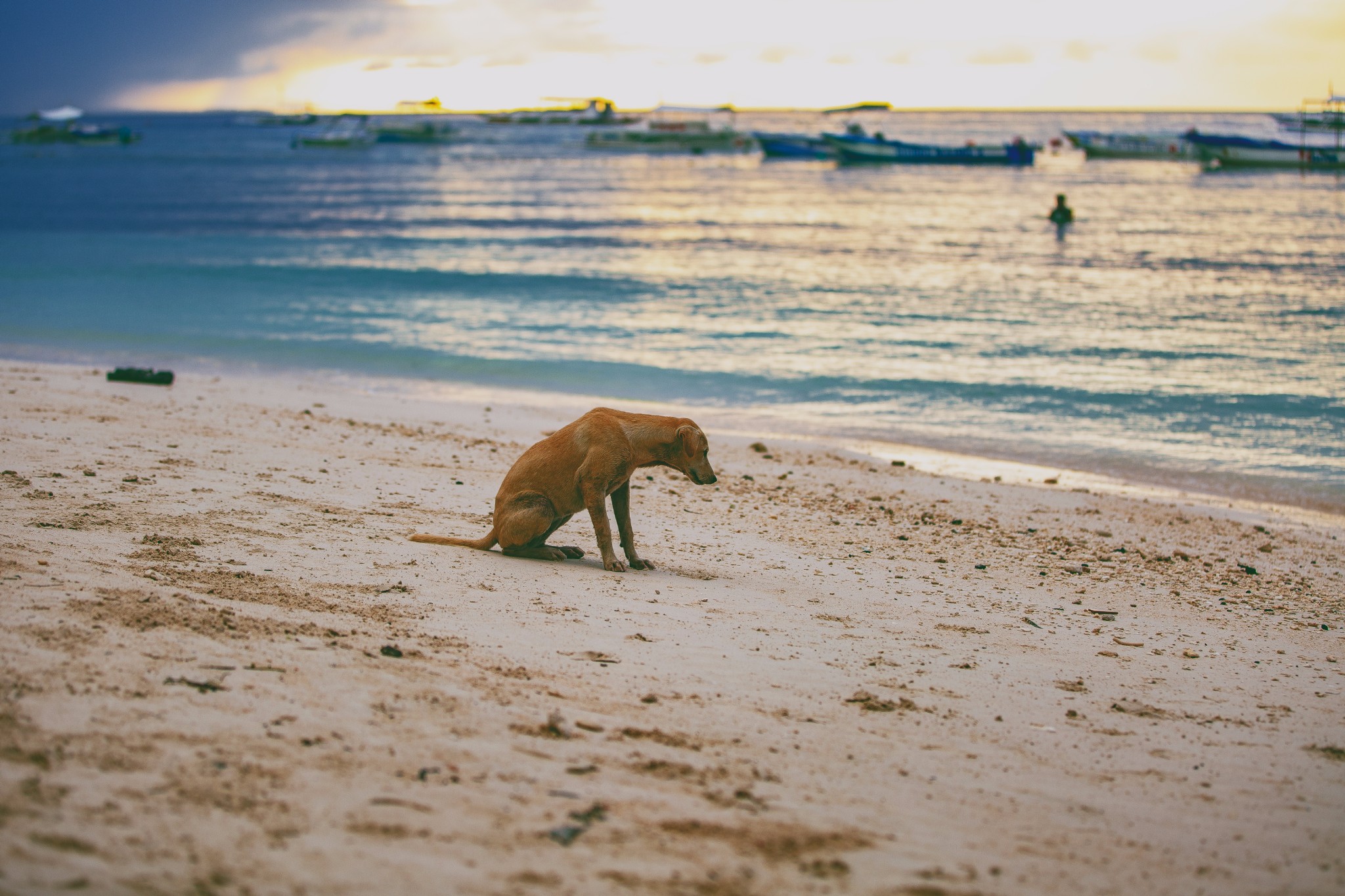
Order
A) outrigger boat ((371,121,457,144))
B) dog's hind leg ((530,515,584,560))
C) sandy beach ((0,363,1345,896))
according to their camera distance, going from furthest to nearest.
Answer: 1. outrigger boat ((371,121,457,144))
2. dog's hind leg ((530,515,584,560))
3. sandy beach ((0,363,1345,896))

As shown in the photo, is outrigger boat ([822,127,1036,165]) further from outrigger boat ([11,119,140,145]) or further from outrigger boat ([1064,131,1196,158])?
outrigger boat ([11,119,140,145])

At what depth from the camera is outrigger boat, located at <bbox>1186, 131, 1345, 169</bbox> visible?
64.7m

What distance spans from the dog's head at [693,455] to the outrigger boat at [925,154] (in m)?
73.6

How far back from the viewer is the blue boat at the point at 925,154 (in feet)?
240

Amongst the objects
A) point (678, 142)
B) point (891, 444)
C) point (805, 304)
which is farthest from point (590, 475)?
point (678, 142)

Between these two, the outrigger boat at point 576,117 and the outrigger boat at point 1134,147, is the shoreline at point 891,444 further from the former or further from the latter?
the outrigger boat at point 576,117

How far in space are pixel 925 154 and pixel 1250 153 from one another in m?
Answer: 22.5

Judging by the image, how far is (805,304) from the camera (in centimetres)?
2350

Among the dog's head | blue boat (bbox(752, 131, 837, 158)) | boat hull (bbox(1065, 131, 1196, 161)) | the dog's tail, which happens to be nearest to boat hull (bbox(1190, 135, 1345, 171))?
boat hull (bbox(1065, 131, 1196, 161))

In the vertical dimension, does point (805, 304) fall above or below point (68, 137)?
below

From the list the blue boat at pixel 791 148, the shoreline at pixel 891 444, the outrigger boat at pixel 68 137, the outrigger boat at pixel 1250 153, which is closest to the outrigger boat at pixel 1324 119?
the outrigger boat at pixel 1250 153

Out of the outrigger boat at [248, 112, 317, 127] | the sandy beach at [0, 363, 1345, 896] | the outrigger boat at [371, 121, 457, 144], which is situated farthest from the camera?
the outrigger boat at [248, 112, 317, 127]

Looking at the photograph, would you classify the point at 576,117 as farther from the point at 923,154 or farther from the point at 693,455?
the point at 693,455

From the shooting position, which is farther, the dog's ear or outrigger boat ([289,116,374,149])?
outrigger boat ([289,116,374,149])
